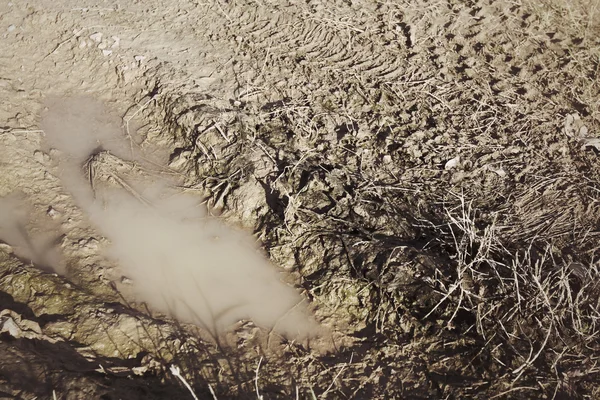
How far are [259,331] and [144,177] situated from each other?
1684 millimetres

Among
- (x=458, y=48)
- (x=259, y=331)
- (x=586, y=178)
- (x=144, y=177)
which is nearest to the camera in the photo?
(x=259, y=331)

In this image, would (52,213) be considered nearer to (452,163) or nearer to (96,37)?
(96,37)

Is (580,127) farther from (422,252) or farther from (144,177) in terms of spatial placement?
(144,177)

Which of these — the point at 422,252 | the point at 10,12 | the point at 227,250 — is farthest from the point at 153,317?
the point at 10,12

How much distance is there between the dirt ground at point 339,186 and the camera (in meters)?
2.76

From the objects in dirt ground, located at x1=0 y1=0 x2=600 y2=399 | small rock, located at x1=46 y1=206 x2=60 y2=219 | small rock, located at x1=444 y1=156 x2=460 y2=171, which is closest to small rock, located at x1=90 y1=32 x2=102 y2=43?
dirt ground, located at x1=0 y1=0 x2=600 y2=399

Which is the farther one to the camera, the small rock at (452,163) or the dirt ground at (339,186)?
the small rock at (452,163)

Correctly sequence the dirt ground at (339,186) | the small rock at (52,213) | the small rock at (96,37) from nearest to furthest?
1. the dirt ground at (339,186)
2. the small rock at (52,213)
3. the small rock at (96,37)

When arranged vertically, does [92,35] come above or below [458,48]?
above

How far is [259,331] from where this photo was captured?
3.17 meters

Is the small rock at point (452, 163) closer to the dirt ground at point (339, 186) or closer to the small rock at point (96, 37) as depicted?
the dirt ground at point (339, 186)

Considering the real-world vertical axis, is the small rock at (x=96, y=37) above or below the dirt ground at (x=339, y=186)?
above

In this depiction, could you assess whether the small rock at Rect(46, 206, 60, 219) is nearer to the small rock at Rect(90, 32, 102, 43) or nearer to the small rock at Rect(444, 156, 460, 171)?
the small rock at Rect(90, 32, 102, 43)

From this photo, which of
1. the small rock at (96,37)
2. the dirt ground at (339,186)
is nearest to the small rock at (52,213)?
the dirt ground at (339,186)
